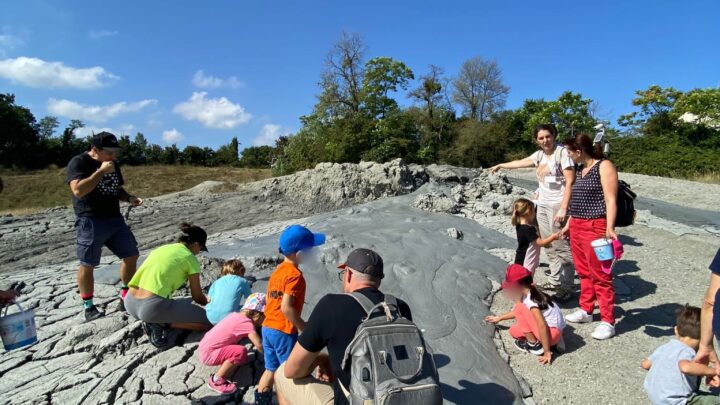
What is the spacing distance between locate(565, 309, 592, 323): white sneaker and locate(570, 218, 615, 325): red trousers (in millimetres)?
104

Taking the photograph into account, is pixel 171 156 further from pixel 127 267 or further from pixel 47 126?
pixel 127 267

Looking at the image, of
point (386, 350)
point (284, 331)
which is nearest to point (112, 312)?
point (284, 331)

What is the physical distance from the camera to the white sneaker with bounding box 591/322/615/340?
11.0 feet

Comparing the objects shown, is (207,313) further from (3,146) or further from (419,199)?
(3,146)

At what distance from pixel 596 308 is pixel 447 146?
23.4 metres

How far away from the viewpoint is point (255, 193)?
11047 mm

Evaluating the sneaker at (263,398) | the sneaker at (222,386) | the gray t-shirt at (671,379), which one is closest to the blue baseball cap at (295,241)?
the sneaker at (263,398)

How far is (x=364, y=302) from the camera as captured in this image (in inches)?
73.0

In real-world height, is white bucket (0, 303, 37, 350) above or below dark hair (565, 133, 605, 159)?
A: below

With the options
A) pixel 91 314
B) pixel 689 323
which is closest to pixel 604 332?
pixel 689 323

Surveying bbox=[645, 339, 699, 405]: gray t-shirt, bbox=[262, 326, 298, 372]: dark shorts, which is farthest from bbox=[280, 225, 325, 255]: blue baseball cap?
bbox=[645, 339, 699, 405]: gray t-shirt

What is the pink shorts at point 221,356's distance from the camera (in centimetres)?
280

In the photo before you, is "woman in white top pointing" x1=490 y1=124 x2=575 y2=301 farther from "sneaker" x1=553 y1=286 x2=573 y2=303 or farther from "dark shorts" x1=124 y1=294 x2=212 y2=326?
"dark shorts" x1=124 y1=294 x2=212 y2=326

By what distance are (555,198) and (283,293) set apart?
2.85 m
